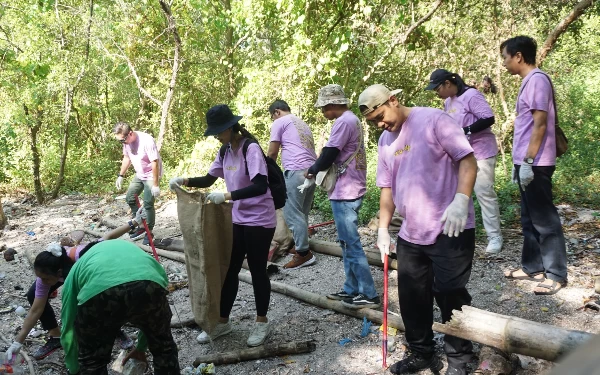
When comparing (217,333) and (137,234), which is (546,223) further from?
(137,234)

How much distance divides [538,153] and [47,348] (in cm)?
457

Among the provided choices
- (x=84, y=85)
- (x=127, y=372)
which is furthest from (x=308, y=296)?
(x=84, y=85)

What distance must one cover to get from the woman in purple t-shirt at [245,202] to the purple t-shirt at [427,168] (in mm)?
1181

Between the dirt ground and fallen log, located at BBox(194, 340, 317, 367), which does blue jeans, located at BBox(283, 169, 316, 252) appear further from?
fallen log, located at BBox(194, 340, 317, 367)

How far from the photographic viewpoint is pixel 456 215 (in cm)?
282

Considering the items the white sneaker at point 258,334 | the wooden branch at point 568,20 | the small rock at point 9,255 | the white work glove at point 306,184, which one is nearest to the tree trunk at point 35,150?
the small rock at point 9,255

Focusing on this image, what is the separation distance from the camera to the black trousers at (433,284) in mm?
2988

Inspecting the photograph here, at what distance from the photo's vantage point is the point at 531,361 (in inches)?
134

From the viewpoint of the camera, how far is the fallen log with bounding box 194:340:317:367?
3.86 m

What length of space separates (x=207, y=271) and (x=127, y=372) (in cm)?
93

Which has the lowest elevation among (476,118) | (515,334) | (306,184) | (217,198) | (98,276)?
(515,334)

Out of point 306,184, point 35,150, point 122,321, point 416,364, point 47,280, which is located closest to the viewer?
point 122,321

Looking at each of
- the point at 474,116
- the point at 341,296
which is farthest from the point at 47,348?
the point at 474,116

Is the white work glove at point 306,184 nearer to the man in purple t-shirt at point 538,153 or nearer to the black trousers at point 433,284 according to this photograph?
the man in purple t-shirt at point 538,153
